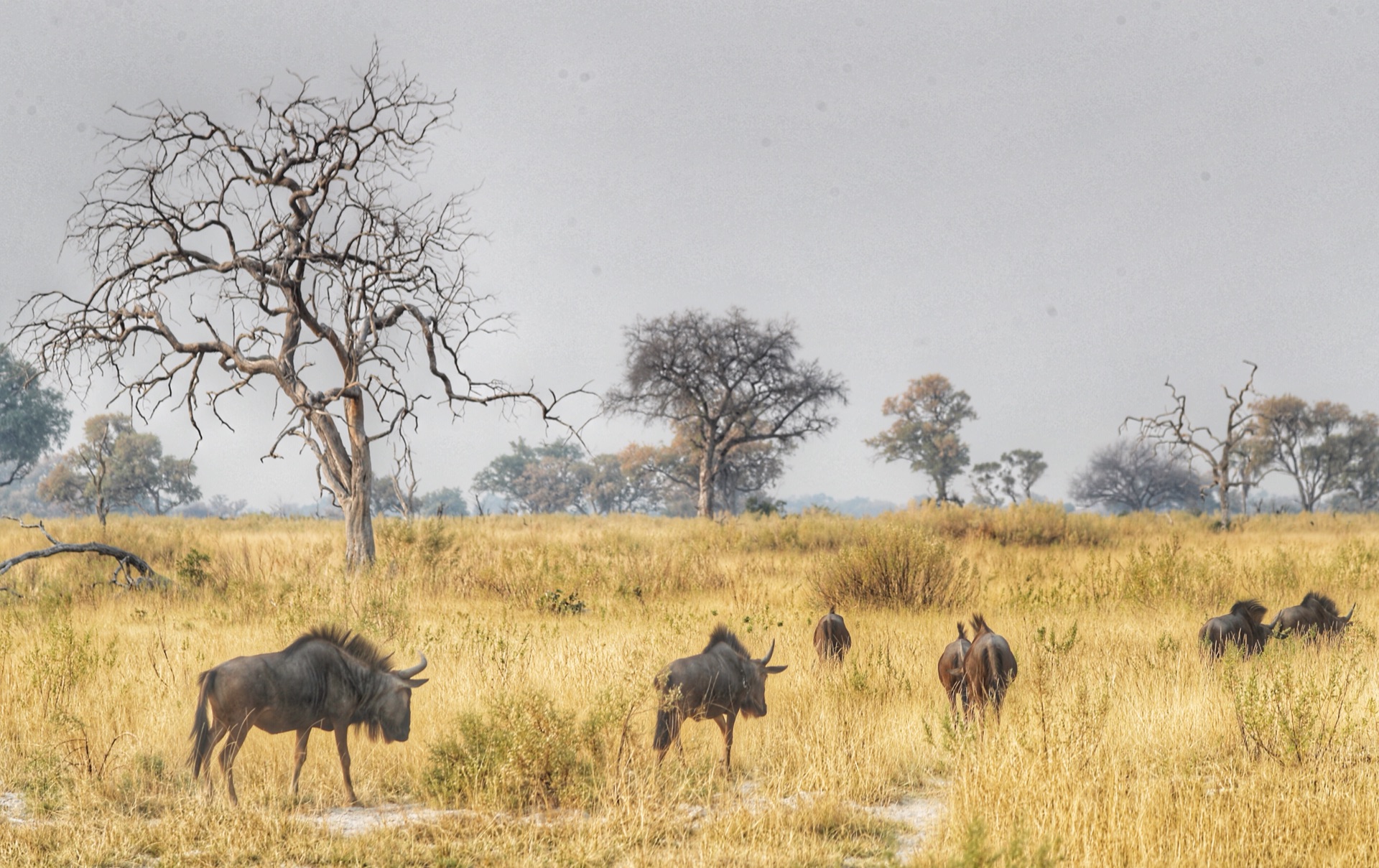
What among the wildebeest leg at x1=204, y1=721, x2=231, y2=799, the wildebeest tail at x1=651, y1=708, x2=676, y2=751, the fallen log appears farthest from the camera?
the fallen log

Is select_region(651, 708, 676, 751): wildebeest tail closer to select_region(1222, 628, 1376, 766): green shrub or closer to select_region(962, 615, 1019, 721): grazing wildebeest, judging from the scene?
select_region(962, 615, 1019, 721): grazing wildebeest

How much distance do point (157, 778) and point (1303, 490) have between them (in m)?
70.7

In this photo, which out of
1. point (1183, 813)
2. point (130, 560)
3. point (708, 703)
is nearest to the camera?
point (1183, 813)

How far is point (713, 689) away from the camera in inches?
205

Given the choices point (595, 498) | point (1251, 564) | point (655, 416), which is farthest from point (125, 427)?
point (1251, 564)

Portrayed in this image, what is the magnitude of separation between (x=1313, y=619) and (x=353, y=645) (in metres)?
8.63

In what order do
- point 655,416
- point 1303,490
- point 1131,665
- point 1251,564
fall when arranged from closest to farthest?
point 1131,665, point 1251,564, point 655,416, point 1303,490

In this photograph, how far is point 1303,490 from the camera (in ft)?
200

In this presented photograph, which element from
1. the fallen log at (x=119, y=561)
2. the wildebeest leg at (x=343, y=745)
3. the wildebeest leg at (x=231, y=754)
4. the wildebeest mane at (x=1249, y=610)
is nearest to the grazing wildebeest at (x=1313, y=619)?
the wildebeest mane at (x=1249, y=610)

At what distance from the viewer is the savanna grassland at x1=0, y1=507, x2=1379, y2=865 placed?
171 inches

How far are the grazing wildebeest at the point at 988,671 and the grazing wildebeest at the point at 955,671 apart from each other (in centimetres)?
5

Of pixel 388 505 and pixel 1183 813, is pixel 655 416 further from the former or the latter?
pixel 388 505

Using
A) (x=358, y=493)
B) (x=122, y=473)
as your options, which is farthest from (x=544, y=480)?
(x=358, y=493)

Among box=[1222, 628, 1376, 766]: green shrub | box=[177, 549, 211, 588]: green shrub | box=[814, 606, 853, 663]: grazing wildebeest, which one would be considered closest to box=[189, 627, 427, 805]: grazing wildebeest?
box=[814, 606, 853, 663]: grazing wildebeest
